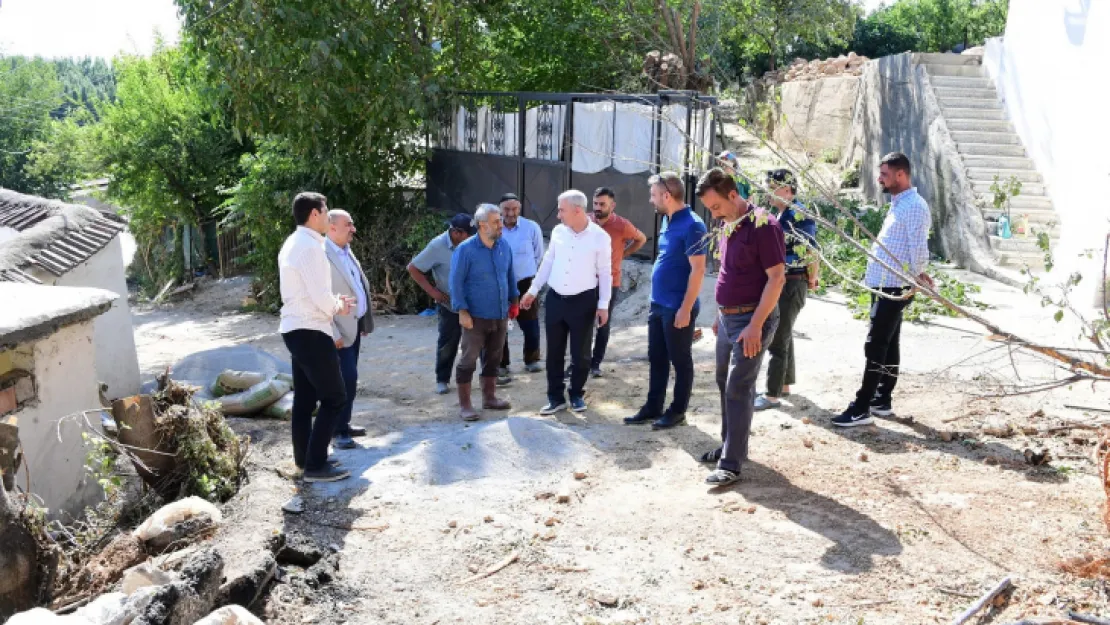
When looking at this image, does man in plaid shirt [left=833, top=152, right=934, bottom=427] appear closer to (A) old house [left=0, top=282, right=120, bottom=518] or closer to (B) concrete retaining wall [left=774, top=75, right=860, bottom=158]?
(A) old house [left=0, top=282, right=120, bottom=518]

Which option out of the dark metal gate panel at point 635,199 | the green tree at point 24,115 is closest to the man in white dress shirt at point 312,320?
the dark metal gate panel at point 635,199

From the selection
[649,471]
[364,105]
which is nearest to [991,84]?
[364,105]

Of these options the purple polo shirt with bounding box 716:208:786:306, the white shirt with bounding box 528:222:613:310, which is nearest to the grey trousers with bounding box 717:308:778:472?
the purple polo shirt with bounding box 716:208:786:306

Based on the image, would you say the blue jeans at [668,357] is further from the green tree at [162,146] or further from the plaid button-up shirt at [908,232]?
the green tree at [162,146]

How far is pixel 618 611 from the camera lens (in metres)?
4.16

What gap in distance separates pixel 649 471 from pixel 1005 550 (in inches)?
80.5

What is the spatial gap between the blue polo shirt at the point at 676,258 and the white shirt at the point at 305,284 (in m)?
2.15

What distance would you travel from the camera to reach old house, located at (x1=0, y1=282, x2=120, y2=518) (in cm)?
548

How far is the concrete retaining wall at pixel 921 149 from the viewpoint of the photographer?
12.3 metres

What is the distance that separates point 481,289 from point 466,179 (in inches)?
333

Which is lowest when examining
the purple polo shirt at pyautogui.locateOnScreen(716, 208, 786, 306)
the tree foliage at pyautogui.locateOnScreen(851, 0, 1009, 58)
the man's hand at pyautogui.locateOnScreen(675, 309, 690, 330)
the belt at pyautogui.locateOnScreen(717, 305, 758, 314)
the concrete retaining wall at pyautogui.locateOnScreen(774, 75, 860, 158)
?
the man's hand at pyautogui.locateOnScreen(675, 309, 690, 330)

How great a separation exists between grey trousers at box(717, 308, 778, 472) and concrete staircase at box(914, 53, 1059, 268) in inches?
273

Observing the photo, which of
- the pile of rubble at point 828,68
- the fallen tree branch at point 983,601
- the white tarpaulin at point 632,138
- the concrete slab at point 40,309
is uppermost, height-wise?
the pile of rubble at point 828,68

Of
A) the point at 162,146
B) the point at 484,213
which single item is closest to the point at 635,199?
the point at 484,213
